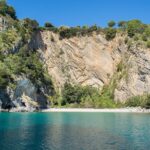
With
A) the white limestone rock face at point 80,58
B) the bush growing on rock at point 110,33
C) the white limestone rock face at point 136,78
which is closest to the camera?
the white limestone rock face at point 136,78

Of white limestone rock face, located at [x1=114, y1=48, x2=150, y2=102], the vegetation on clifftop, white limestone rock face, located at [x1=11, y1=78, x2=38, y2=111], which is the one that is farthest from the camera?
white limestone rock face, located at [x1=114, y1=48, x2=150, y2=102]

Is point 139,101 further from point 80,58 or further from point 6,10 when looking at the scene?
point 6,10

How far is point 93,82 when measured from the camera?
433 feet

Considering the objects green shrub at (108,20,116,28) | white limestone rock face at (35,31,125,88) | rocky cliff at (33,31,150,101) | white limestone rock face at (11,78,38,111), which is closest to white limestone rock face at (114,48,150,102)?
rocky cliff at (33,31,150,101)

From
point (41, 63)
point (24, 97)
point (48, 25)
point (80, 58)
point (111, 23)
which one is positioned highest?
point (111, 23)

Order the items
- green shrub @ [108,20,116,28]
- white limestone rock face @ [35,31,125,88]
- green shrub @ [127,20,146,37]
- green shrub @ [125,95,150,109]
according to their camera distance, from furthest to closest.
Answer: green shrub @ [108,20,116,28], white limestone rock face @ [35,31,125,88], green shrub @ [127,20,146,37], green shrub @ [125,95,150,109]

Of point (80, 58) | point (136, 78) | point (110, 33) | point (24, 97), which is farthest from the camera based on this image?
point (80, 58)

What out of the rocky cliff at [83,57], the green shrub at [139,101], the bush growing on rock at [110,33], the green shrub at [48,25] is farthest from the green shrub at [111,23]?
the green shrub at [139,101]

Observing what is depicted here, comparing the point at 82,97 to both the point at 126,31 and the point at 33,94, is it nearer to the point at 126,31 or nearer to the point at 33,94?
the point at 33,94

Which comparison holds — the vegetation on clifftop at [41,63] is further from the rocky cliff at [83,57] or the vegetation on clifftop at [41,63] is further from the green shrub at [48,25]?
the rocky cliff at [83,57]

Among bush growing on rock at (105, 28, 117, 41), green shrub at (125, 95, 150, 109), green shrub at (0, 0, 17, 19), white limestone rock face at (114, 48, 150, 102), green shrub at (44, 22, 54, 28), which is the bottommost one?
green shrub at (125, 95, 150, 109)

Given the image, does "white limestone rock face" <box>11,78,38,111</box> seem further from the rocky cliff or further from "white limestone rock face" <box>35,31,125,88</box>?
"white limestone rock face" <box>35,31,125,88</box>

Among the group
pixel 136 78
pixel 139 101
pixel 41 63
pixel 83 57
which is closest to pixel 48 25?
pixel 41 63

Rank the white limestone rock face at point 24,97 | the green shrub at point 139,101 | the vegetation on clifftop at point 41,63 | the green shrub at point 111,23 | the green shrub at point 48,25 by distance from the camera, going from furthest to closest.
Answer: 1. the green shrub at point 48,25
2. the green shrub at point 111,23
3. the vegetation on clifftop at point 41,63
4. the green shrub at point 139,101
5. the white limestone rock face at point 24,97
